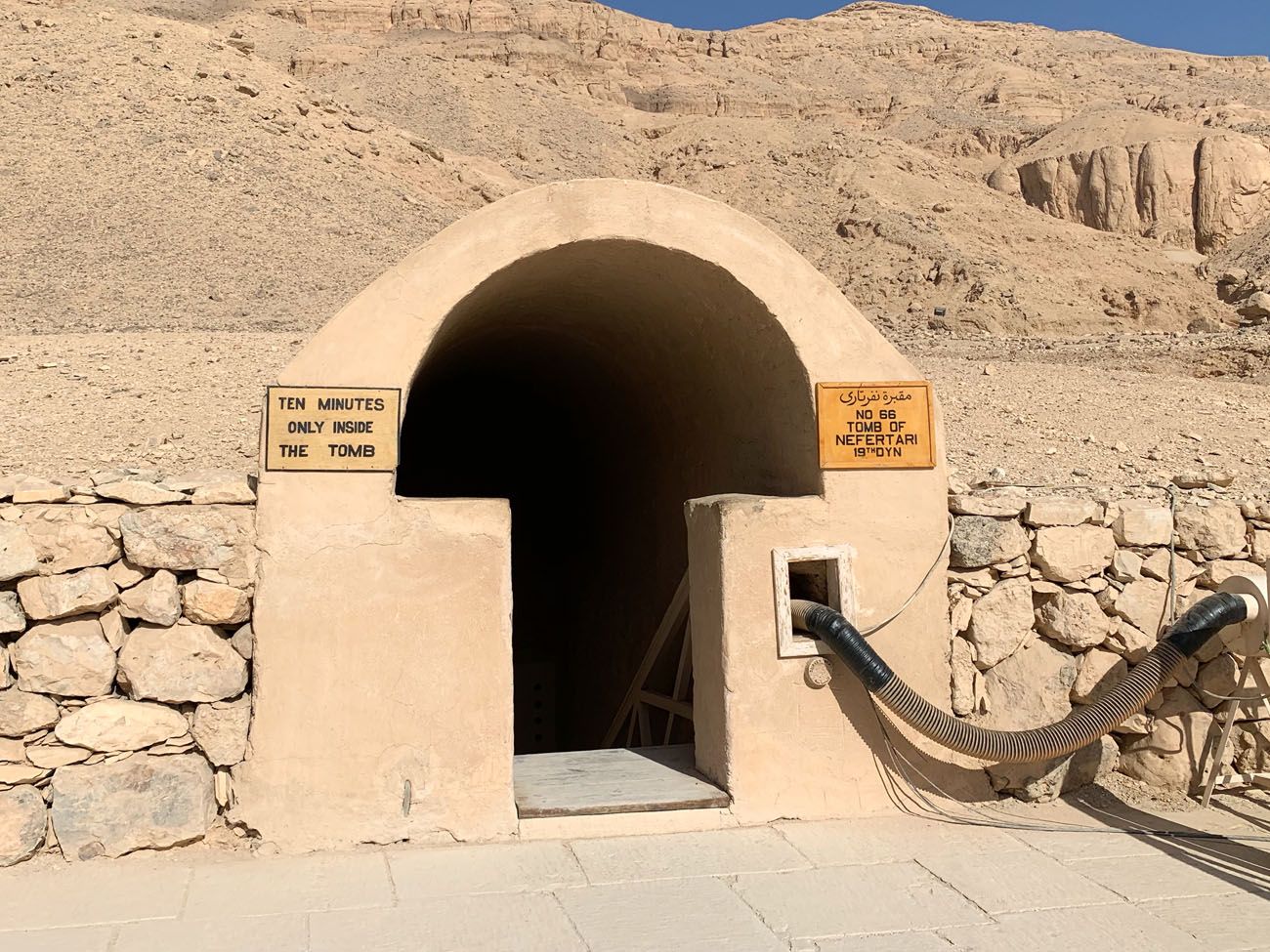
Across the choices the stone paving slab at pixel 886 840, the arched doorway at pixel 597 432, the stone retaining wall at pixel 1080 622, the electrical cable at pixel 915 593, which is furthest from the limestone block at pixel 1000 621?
the arched doorway at pixel 597 432

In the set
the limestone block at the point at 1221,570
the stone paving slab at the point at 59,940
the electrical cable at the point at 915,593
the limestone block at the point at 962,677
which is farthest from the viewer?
the limestone block at the point at 1221,570

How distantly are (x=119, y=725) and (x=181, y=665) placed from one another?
1.15ft

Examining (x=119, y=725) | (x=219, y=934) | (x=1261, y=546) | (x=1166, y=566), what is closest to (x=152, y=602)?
(x=119, y=725)

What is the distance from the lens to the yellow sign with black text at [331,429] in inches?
201

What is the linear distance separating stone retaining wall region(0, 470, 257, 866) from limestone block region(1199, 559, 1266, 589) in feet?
16.1

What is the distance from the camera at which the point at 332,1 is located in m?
56.5

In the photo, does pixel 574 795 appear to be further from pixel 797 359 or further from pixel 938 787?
pixel 797 359

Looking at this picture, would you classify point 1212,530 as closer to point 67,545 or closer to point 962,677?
point 962,677

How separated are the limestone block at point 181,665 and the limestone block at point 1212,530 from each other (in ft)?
15.9

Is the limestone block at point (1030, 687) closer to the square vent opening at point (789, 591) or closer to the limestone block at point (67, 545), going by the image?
the square vent opening at point (789, 591)

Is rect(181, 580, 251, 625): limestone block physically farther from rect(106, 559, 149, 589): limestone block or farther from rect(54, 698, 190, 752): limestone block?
rect(54, 698, 190, 752): limestone block

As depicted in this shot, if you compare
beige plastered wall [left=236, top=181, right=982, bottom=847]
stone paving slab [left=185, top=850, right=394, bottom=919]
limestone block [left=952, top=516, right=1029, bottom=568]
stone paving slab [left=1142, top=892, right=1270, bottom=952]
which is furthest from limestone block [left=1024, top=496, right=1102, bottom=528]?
stone paving slab [left=185, top=850, right=394, bottom=919]

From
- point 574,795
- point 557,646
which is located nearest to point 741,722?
point 574,795

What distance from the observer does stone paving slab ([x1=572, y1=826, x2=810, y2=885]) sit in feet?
16.0
